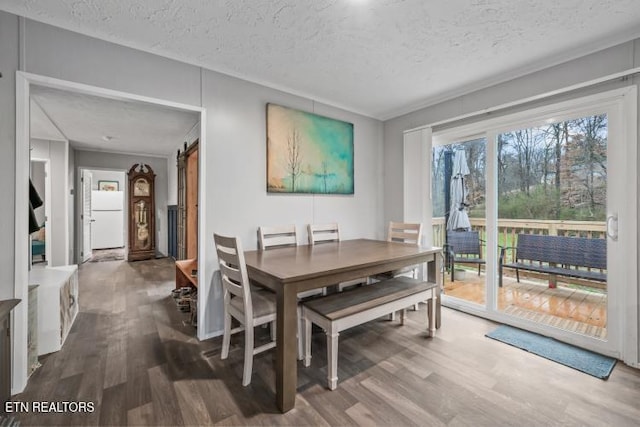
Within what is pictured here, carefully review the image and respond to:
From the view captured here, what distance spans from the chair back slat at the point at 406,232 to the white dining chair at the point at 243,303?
5.67 ft

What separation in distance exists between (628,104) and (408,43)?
1.68 metres

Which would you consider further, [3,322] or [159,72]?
[159,72]

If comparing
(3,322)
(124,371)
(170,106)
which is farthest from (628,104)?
(3,322)

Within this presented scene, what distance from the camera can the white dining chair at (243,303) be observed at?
5.94ft

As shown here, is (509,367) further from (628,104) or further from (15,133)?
(15,133)

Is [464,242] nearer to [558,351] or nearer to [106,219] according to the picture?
[558,351]

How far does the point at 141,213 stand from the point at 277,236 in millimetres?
4717

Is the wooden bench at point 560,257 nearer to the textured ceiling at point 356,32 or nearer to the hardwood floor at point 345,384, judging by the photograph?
the hardwood floor at point 345,384

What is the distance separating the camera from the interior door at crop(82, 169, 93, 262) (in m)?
6.05

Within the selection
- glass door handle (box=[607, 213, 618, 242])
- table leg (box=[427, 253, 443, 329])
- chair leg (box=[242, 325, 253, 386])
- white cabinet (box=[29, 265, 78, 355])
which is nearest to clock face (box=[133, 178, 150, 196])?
white cabinet (box=[29, 265, 78, 355])

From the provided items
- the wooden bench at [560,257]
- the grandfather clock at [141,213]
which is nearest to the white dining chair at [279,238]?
the wooden bench at [560,257]

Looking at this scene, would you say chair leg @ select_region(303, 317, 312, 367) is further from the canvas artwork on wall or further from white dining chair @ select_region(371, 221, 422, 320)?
the canvas artwork on wall

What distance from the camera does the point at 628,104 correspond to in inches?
82.0

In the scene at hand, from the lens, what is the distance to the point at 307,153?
123 inches
